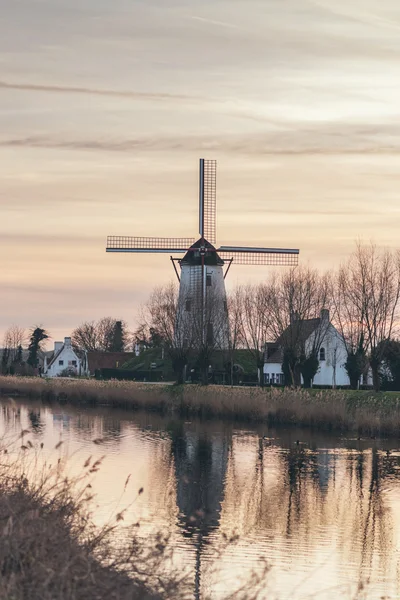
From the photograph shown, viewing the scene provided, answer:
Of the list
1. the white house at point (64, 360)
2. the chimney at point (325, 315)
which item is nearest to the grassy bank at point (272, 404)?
the chimney at point (325, 315)

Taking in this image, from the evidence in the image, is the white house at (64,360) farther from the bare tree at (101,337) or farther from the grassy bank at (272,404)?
the grassy bank at (272,404)

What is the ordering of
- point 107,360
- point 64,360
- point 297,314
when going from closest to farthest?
1. point 297,314
2. point 107,360
3. point 64,360

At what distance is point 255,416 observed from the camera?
44.5m

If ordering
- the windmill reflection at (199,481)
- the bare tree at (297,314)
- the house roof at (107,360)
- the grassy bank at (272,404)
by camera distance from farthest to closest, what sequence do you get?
the house roof at (107,360)
the bare tree at (297,314)
the grassy bank at (272,404)
the windmill reflection at (199,481)

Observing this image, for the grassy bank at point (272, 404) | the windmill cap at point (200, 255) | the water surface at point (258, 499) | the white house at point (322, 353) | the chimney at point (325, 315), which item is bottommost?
the water surface at point (258, 499)

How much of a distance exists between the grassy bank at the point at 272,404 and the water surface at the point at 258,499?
1.51m

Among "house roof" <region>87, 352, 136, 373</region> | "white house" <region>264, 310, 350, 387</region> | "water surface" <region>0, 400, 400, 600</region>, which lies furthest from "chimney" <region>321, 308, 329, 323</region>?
"house roof" <region>87, 352, 136, 373</region>

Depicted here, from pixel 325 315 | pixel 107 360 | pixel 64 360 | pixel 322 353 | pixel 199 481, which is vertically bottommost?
pixel 199 481

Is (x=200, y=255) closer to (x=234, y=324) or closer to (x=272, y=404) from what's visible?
(x=234, y=324)

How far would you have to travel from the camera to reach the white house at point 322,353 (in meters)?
63.3

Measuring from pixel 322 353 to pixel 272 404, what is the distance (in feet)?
99.3

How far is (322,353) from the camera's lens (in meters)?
74.0

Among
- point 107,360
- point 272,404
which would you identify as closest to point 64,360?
point 107,360

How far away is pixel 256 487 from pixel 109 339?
389 feet
